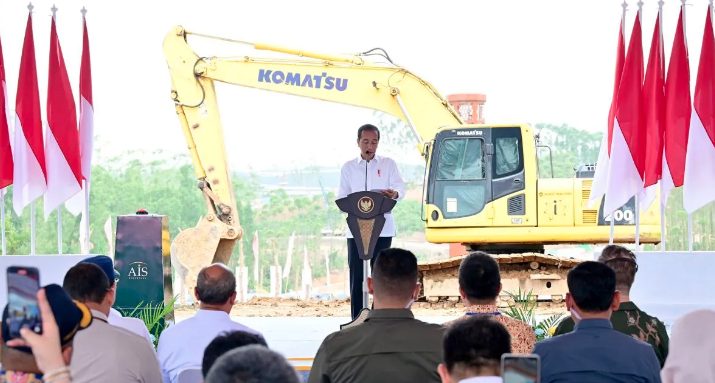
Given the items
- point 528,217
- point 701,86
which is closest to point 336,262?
point 528,217

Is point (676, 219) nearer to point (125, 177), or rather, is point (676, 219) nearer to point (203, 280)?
point (125, 177)

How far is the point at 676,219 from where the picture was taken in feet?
123

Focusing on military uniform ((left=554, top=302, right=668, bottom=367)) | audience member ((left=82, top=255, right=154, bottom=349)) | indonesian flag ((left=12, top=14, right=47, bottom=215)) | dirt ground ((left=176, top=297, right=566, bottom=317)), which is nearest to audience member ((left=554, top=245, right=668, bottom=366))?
military uniform ((left=554, top=302, right=668, bottom=367))

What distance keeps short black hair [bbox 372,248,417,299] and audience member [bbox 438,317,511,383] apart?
5.20ft

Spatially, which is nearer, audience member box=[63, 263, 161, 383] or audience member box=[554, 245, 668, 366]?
audience member box=[63, 263, 161, 383]

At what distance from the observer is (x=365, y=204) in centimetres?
966

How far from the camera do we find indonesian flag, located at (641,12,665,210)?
38.3 ft

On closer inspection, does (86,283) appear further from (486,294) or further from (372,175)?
(372,175)

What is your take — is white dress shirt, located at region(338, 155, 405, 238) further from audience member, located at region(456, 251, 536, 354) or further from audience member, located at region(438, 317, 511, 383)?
audience member, located at region(438, 317, 511, 383)

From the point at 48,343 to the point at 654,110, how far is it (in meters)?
9.39

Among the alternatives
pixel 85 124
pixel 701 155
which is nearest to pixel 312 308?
pixel 85 124

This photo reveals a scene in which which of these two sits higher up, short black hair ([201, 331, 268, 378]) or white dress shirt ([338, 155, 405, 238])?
white dress shirt ([338, 155, 405, 238])

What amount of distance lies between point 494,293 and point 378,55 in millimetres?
11833

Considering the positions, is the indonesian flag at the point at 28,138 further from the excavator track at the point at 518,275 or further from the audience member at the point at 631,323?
the excavator track at the point at 518,275
